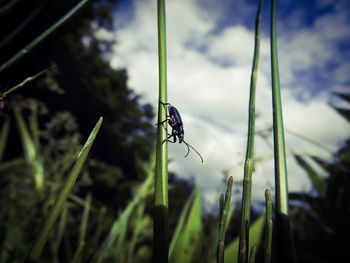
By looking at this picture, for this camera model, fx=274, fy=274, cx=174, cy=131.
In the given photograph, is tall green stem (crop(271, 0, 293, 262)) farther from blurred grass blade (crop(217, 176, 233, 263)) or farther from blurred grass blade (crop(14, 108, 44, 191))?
blurred grass blade (crop(14, 108, 44, 191))

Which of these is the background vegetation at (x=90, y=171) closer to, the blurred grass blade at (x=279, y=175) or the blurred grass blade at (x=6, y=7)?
the blurred grass blade at (x=6, y=7)

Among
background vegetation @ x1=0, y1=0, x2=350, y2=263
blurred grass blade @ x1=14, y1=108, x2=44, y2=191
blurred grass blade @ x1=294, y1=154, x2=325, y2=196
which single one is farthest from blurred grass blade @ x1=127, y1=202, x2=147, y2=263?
blurred grass blade @ x1=294, y1=154, x2=325, y2=196

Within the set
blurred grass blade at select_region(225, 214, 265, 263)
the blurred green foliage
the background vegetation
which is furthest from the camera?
the blurred green foliage

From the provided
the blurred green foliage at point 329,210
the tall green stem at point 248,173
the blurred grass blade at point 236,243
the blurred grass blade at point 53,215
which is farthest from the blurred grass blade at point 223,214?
the blurred green foliage at point 329,210

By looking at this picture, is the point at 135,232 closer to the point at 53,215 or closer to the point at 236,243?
the point at 236,243

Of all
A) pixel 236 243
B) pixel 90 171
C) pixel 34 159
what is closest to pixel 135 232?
pixel 236 243

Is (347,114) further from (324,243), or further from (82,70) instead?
(82,70)
